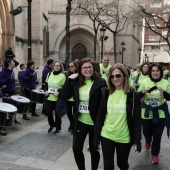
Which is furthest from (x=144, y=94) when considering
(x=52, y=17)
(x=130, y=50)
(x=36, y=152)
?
(x=130, y=50)

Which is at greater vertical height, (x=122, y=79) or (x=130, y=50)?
(x=130, y=50)

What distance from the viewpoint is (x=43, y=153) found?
222 inches

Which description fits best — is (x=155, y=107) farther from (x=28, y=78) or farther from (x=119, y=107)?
(x=28, y=78)

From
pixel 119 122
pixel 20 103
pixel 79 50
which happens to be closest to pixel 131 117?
pixel 119 122

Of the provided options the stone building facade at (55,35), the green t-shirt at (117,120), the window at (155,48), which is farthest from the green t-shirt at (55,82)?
the window at (155,48)

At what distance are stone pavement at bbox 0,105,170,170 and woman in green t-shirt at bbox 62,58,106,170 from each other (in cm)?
92

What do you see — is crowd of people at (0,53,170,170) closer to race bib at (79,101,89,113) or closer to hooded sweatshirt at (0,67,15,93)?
race bib at (79,101,89,113)

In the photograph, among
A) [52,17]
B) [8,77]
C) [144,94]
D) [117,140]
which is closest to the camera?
[117,140]

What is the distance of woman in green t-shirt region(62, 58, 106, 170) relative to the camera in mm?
4016

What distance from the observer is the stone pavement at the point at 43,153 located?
4965 mm

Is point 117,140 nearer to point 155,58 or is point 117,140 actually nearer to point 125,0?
point 125,0

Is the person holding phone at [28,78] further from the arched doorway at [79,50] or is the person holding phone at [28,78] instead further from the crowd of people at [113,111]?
the arched doorway at [79,50]

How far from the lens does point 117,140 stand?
11.5ft

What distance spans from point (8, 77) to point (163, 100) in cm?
442
